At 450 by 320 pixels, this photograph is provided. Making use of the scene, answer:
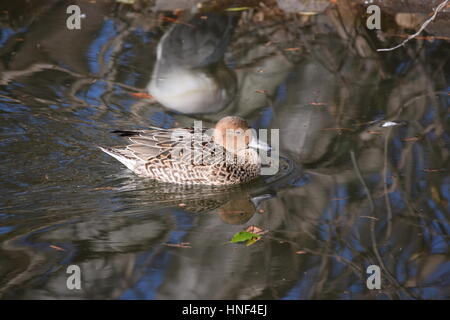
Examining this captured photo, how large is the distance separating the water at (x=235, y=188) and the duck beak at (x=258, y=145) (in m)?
0.26

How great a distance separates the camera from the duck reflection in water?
965cm

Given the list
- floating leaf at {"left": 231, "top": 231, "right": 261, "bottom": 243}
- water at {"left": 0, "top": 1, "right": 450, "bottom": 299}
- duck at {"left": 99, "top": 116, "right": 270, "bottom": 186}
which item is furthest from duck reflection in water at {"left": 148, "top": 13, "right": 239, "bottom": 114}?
floating leaf at {"left": 231, "top": 231, "right": 261, "bottom": 243}

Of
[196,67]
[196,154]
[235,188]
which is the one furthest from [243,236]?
[196,67]

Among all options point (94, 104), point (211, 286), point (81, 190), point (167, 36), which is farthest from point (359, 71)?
point (211, 286)

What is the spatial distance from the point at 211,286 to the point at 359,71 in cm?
560

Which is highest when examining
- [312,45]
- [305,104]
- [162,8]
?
[162,8]

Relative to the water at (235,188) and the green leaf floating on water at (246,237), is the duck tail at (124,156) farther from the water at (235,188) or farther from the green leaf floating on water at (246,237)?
the green leaf floating on water at (246,237)

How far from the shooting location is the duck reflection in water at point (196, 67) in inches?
380

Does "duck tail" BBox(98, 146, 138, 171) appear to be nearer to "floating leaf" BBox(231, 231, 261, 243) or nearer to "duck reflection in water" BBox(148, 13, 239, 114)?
"duck reflection in water" BBox(148, 13, 239, 114)

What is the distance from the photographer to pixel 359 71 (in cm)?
1059

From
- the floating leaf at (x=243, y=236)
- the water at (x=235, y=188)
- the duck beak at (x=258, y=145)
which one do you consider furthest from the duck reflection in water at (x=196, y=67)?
the floating leaf at (x=243, y=236)

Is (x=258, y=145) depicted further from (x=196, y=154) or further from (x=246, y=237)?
(x=246, y=237)

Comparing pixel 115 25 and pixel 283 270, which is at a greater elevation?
pixel 115 25

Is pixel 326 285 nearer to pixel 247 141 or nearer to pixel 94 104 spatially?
pixel 247 141
